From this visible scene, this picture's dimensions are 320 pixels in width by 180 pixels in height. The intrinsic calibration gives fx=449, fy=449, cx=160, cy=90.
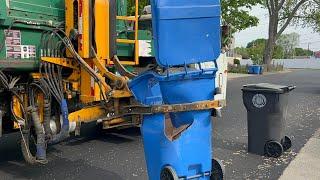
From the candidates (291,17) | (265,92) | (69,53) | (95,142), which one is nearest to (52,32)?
(69,53)

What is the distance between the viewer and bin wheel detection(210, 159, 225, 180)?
447cm

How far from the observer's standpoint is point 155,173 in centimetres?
416

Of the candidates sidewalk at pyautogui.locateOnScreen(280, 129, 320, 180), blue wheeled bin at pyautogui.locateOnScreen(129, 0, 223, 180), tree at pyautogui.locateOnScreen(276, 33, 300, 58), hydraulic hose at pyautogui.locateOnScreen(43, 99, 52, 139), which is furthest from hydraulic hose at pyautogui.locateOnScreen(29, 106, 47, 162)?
tree at pyautogui.locateOnScreen(276, 33, 300, 58)

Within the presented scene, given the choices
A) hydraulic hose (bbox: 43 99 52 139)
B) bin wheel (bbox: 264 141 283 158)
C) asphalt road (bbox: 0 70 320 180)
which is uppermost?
hydraulic hose (bbox: 43 99 52 139)

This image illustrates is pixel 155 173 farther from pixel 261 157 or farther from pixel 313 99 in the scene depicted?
pixel 313 99

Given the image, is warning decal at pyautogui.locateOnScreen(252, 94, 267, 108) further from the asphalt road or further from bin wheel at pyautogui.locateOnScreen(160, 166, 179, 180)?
bin wheel at pyautogui.locateOnScreen(160, 166, 179, 180)

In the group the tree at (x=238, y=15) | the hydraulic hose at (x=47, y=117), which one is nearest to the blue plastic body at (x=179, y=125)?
the hydraulic hose at (x=47, y=117)

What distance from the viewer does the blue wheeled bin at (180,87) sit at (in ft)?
12.4

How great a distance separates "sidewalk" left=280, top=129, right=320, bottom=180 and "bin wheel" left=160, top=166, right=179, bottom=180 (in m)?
2.24

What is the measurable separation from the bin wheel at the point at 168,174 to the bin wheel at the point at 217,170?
67cm

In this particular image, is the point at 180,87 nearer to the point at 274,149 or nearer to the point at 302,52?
the point at 274,149

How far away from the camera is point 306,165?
634 centimetres

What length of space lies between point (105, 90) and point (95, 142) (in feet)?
10.2

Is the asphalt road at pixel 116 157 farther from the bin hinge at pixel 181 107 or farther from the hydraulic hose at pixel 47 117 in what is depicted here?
the bin hinge at pixel 181 107
